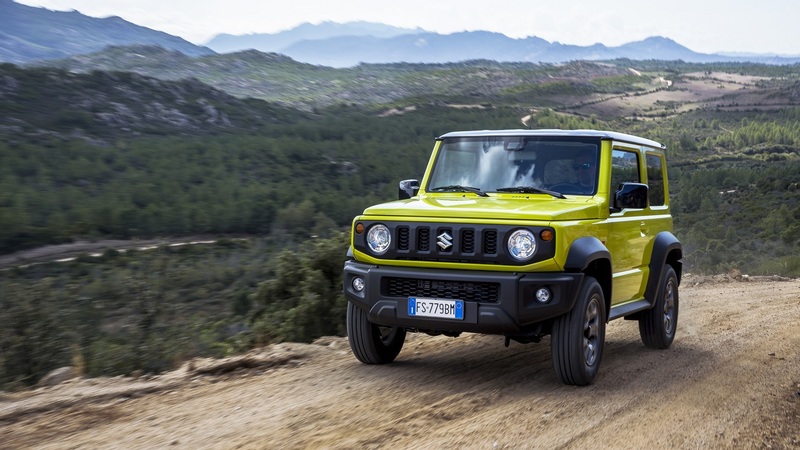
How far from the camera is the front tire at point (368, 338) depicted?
260 inches

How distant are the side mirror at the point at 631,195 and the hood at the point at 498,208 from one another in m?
0.18

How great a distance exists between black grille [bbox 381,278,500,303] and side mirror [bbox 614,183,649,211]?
1.53 m

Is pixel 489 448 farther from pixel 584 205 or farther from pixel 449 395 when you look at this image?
pixel 584 205

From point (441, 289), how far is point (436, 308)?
0.14 m

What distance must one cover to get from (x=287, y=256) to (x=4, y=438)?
7357 mm

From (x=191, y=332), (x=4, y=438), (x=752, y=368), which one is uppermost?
(x=4, y=438)

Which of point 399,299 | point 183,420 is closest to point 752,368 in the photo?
point 399,299

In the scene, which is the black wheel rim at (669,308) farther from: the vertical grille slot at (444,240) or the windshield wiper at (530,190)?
the vertical grille slot at (444,240)

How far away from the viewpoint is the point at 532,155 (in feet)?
22.5

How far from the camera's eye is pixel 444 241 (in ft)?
19.3

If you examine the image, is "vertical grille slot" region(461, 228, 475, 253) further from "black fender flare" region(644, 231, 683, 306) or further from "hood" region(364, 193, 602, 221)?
"black fender flare" region(644, 231, 683, 306)

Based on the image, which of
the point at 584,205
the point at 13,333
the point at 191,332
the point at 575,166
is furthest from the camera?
the point at 191,332

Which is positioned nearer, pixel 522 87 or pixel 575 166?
pixel 575 166

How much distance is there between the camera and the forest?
32.4ft
